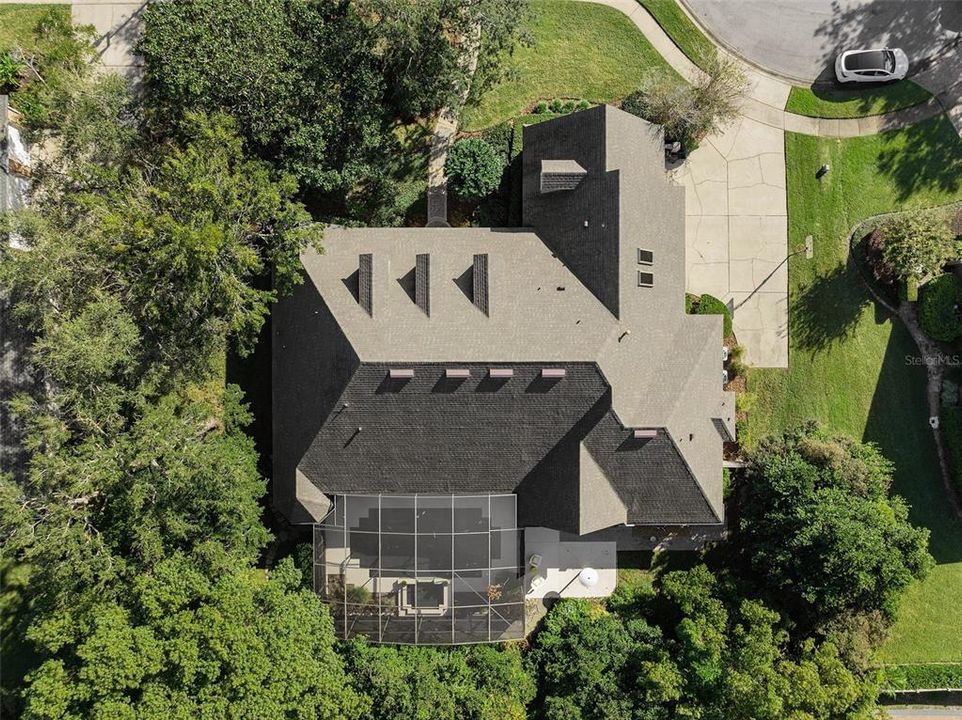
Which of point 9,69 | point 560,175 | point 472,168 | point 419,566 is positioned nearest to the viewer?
point 560,175

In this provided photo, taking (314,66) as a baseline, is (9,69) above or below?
above

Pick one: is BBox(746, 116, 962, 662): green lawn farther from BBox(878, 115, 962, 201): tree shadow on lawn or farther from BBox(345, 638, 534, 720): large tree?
BBox(345, 638, 534, 720): large tree

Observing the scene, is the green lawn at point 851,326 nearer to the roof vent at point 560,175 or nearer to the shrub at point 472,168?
the roof vent at point 560,175

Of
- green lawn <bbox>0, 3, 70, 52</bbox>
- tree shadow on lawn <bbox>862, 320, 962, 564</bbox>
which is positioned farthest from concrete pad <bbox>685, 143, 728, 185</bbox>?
green lawn <bbox>0, 3, 70, 52</bbox>

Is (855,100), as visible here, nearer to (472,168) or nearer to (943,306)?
(943,306)

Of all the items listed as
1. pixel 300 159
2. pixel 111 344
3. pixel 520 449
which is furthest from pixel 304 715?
pixel 300 159

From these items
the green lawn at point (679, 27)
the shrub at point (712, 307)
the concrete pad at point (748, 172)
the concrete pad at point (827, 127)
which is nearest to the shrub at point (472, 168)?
the green lawn at point (679, 27)

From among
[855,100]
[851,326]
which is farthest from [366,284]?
[855,100]
